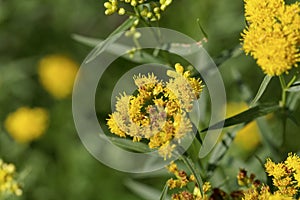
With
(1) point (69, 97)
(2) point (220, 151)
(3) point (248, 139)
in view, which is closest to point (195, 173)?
(2) point (220, 151)

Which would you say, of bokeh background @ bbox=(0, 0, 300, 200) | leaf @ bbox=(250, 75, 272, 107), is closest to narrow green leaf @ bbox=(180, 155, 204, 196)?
leaf @ bbox=(250, 75, 272, 107)

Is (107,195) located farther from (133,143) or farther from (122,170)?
(133,143)

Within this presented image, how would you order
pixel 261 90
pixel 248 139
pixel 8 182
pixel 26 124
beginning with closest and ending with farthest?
pixel 261 90
pixel 8 182
pixel 248 139
pixel 26 124

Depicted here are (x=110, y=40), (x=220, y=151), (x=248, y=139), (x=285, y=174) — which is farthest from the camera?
(x=248, y=139)

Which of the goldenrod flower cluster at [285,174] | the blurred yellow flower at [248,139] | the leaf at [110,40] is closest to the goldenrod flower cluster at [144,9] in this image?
the leaf at [110,40]

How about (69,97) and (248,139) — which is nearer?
(248,139)

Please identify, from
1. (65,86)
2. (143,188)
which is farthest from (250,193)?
(65,86)

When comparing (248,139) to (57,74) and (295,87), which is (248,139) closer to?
(295,87)
